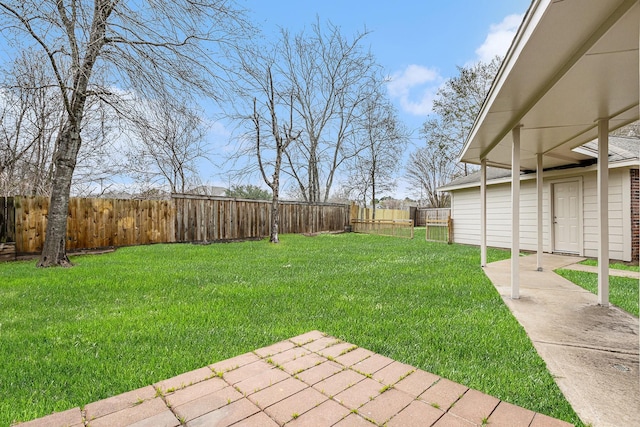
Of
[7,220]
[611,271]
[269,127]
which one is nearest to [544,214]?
[611,271]

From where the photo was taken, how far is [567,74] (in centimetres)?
287

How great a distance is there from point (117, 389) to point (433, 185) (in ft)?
90.9

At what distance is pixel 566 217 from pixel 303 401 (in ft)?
30.9

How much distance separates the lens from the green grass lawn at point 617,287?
13.2ft

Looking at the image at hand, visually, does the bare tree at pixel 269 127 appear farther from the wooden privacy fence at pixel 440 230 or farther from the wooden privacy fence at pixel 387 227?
the wooden privacy fence at pixel 440 230

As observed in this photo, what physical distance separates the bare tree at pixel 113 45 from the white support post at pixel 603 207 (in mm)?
5808

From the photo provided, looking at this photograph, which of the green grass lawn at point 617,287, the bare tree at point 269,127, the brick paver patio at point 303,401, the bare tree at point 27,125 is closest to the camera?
the brick paver patio at point 303,401

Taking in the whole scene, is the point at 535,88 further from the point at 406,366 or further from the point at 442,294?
the point at 406,366

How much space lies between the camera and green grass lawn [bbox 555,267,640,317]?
4.01 m

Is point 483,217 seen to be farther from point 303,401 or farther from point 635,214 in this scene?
point 303,401

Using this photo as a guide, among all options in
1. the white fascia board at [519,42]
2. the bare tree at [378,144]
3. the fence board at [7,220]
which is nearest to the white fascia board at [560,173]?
the white fascia board at [519,42]

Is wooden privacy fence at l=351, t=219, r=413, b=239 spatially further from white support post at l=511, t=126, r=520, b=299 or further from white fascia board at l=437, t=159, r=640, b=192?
white support post at l=511, t=126, r=520, b=299

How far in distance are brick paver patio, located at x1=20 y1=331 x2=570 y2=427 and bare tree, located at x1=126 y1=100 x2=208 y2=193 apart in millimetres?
5272

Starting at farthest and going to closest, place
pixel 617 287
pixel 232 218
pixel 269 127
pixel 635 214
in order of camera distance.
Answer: pixel 269 127 → pixel 232 218 → pixel 635 214 → pixel 617 287
